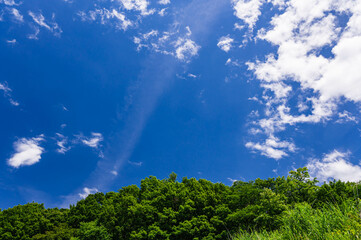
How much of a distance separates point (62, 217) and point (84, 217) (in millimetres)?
6090

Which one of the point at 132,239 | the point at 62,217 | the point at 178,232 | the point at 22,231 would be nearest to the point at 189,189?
the point at 178,232

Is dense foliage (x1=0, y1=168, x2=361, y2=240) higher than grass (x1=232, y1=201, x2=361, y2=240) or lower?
higher

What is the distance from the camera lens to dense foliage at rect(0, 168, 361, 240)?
105 feet

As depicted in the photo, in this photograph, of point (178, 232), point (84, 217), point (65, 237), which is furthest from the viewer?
point (84, 217)

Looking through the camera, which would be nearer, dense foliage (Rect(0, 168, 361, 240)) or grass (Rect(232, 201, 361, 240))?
grass (Rect(232, 201, 361, 240))

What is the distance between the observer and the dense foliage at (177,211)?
32125 mm

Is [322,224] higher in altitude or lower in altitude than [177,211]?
lower

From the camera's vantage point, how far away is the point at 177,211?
36562 mm

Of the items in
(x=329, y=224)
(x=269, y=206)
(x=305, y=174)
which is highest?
(x=305, y=174)

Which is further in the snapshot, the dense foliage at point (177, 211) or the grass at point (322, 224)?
the dense foliage at point (177, 211)

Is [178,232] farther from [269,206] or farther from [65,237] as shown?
[65,237]

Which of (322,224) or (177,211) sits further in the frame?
(177,211)

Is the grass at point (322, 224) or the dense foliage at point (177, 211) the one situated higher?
the dense foliage at point (177, 211)

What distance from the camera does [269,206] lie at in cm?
3014
